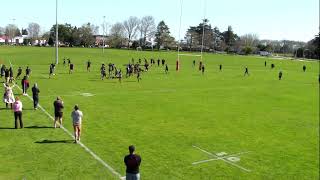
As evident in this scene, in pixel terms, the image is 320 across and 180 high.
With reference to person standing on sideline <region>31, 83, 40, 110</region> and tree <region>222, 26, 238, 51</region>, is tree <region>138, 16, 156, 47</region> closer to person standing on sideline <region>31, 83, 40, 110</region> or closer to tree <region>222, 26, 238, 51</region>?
tree <region>222, 26, 238, 51</region>

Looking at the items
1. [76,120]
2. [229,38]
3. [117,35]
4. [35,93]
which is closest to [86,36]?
[117,35]

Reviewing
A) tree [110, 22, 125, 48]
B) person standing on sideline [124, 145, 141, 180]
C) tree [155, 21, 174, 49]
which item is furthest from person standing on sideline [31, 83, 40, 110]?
tree [110, 22, 125, 48]

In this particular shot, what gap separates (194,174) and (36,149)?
6170mm

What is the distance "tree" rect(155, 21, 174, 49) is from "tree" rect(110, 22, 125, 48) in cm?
1490

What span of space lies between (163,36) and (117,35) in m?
20.3

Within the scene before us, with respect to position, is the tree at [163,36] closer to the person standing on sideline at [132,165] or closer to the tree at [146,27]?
the tree at [146,27]

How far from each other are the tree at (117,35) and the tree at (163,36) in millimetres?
14896

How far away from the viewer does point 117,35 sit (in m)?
162

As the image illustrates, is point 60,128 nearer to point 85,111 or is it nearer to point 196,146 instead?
point 85,111

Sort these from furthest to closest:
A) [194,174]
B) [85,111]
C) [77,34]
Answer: [77,34] → [85,111] → [194,174]

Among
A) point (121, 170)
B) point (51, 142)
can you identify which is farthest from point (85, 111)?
point (121, 170)

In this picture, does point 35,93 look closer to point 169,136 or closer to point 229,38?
point 169,136

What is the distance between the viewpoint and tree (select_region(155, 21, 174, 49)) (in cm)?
15212

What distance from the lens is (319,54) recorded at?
118 meters
